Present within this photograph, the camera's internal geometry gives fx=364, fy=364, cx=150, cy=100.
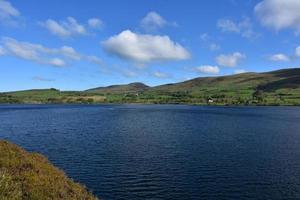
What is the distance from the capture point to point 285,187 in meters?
54.2

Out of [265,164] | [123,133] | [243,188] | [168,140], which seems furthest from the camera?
[123,133]

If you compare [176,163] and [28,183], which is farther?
[176,163]

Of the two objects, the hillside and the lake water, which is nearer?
the hillside

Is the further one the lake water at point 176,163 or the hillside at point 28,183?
the lake water at point 176,163

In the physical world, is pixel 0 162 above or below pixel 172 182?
above

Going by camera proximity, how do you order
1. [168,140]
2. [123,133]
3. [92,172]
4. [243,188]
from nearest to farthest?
[243,188] < [92,172] < [168,140] < [123,133]

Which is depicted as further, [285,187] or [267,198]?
[285,187]

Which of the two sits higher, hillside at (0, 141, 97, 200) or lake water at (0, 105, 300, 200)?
hillside at (0, 141, 97, 200)

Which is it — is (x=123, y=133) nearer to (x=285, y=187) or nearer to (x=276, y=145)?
(x=276, y=145)

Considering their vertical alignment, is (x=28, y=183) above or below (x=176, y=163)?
above

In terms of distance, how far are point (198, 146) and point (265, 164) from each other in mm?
22682

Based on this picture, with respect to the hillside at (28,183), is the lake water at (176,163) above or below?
below

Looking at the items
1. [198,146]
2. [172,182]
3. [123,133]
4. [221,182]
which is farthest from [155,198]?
[123,133]

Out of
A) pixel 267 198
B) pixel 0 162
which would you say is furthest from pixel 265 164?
pixel 0 162
